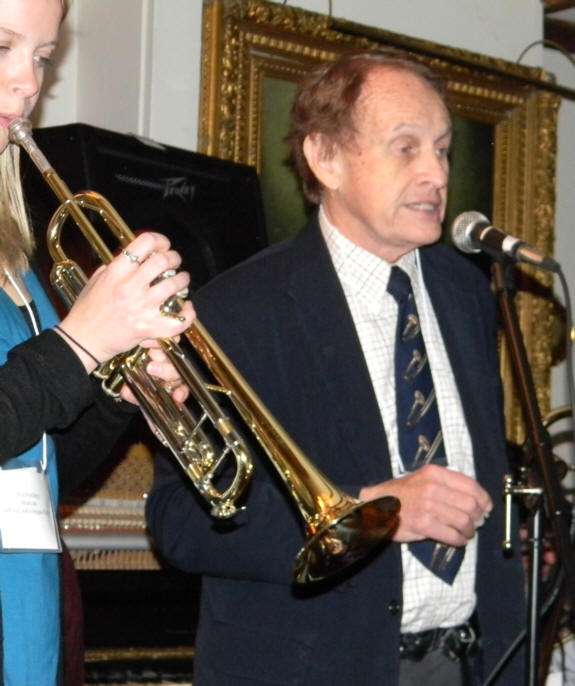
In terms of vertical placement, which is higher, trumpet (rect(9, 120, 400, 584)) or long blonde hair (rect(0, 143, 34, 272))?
long blonde hair (rect(0, 143, 34, 272))

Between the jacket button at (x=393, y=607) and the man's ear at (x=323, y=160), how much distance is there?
103cm

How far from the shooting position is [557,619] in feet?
8.84

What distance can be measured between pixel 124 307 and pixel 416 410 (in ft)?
3.21

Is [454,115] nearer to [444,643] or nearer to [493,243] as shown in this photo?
[493,243]

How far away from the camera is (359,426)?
2.73 metres

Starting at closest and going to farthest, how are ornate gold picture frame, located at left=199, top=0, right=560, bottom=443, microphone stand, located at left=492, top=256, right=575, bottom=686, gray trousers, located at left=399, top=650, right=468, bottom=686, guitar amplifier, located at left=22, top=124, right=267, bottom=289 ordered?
microphone stand, located at left=492, top=256, right=575, bottom=686 < gray trousers, located at left=399, top=650, right=468, bottom=686 < guitar amplifier, located at left=22, top=124, right=267, bottom=289 < ornate gold picture frame, located at left=199, top=0, right=560, bottom=443

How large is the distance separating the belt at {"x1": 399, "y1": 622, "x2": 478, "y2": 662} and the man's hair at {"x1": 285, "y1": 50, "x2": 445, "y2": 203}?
1.11 m

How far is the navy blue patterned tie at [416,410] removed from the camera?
2.74 metres

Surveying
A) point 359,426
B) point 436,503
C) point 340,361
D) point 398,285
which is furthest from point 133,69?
point 436,503

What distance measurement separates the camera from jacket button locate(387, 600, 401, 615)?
261 centimetres

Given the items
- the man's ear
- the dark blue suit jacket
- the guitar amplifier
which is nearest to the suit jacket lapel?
the dark blue suit jacket

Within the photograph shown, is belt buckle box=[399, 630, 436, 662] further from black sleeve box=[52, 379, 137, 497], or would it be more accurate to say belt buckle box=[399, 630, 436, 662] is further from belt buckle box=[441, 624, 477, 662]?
black sleeve box=[52, 379, 137, 497]

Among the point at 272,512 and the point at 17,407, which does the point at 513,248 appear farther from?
the point at 17,407

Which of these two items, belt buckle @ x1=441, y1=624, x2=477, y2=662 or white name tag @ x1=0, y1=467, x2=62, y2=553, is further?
belt buckle @ x1=441, y1=624, x2=477, y2=662
